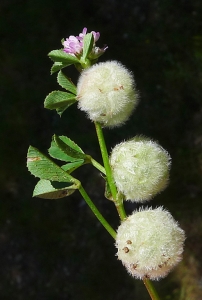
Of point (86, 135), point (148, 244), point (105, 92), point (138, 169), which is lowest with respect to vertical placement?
point (86, 135)

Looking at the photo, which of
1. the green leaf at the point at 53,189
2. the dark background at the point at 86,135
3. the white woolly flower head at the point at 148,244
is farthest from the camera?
the dark background at the point at 86,135

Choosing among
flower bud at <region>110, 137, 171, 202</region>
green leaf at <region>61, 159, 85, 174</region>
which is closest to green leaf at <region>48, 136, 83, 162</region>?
green leaf at <region>61, 159, 85, 174</region>

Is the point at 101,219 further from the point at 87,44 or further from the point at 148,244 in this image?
the point at 87,44

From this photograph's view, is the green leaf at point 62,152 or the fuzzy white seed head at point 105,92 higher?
the fuzzy white seed head at point 105,92

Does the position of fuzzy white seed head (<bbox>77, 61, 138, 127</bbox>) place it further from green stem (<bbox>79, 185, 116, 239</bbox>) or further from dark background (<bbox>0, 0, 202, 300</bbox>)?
dark background (<bbox>0, 0, 202, 300</bbox>)

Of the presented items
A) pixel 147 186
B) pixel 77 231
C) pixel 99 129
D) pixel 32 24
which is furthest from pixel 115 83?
pixel 32 24

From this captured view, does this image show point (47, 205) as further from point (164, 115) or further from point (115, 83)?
point (115, 83)

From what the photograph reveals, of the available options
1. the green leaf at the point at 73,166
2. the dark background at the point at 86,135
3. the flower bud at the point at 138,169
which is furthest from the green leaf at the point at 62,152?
the dark background at the point at 86,135

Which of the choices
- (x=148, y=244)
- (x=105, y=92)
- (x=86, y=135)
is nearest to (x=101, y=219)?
(x=148, y=244)

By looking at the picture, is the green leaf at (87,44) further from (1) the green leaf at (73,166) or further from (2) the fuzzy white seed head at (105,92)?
(1) the green leaf at (73,166)
